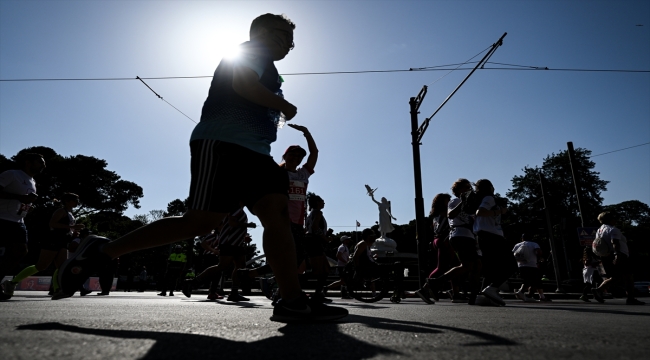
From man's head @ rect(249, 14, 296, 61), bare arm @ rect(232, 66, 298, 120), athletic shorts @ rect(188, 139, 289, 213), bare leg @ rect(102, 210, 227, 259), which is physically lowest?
bare leg @ rect(102, 210, 227, 259)

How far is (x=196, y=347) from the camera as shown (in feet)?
4.27

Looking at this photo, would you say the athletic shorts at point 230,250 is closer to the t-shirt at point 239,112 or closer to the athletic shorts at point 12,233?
the athletic shorts at point 12,233

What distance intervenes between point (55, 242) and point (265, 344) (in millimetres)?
7344

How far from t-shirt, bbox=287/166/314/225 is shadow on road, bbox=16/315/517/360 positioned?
3165mm

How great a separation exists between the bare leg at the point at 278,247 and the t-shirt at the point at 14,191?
4.80 metres

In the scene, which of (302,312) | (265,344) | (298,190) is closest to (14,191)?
(298,190)

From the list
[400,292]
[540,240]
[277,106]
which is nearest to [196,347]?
[277,106]

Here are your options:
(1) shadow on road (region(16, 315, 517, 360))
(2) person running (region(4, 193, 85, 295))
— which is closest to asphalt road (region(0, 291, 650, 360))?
(1) shadow on road (region(16, 315, 517, 360))

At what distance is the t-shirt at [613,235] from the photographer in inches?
312

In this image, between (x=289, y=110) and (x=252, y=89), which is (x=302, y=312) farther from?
(x=252, y=89)

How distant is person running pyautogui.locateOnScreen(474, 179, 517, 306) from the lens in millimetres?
5746

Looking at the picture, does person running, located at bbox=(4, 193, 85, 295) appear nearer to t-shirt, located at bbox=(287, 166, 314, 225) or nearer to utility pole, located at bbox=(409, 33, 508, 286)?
t-shirt, located at bbox=(287, 166, 314, 225)

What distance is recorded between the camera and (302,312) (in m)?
2.21

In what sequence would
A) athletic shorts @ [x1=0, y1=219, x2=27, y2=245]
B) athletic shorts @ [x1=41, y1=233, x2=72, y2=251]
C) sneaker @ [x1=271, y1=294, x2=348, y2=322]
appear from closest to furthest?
sneaker @ [x1=271, y1=294, x2=348, y2=322] < athletic shorts @ [x1=0, y1=219, x2=27, y2=245] < athletic shorts @ [x1=41, y1=233, x2=72, y2=251]
